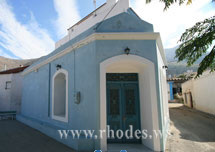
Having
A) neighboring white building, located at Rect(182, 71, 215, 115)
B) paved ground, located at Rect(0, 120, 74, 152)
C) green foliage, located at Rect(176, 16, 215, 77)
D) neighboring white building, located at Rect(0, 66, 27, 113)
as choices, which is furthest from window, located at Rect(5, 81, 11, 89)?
neighboring white building, located at Rect(182, 71, 215, 115)

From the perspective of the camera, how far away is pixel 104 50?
16.4 feet

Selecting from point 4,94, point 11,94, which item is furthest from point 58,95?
point 4,94

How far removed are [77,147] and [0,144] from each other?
11.1ft

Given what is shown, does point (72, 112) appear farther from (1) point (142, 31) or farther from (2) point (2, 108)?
Result: (2) point (2, 108)

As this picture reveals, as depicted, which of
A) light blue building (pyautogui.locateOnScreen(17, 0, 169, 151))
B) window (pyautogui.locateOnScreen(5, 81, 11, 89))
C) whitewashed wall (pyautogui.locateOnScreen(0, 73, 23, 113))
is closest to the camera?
light blue building (pyautogui.locateOnScreen(17, 0, 169, 151))

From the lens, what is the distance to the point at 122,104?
5.75 meters

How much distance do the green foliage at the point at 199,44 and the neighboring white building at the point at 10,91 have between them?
1471 centimetres

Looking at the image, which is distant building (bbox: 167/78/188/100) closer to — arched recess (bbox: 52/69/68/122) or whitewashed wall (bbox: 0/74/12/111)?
arched recess (bbox: 52/69/68/122)

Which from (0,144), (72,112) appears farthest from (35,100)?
(72,112)

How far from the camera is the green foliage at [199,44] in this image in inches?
221

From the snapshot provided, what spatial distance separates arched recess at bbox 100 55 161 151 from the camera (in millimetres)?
4652

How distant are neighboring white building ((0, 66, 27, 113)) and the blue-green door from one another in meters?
12.2

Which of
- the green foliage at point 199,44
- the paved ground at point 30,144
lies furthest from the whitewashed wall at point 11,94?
the green foliage at point 199,44

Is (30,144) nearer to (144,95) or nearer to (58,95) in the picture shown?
(58,95)
